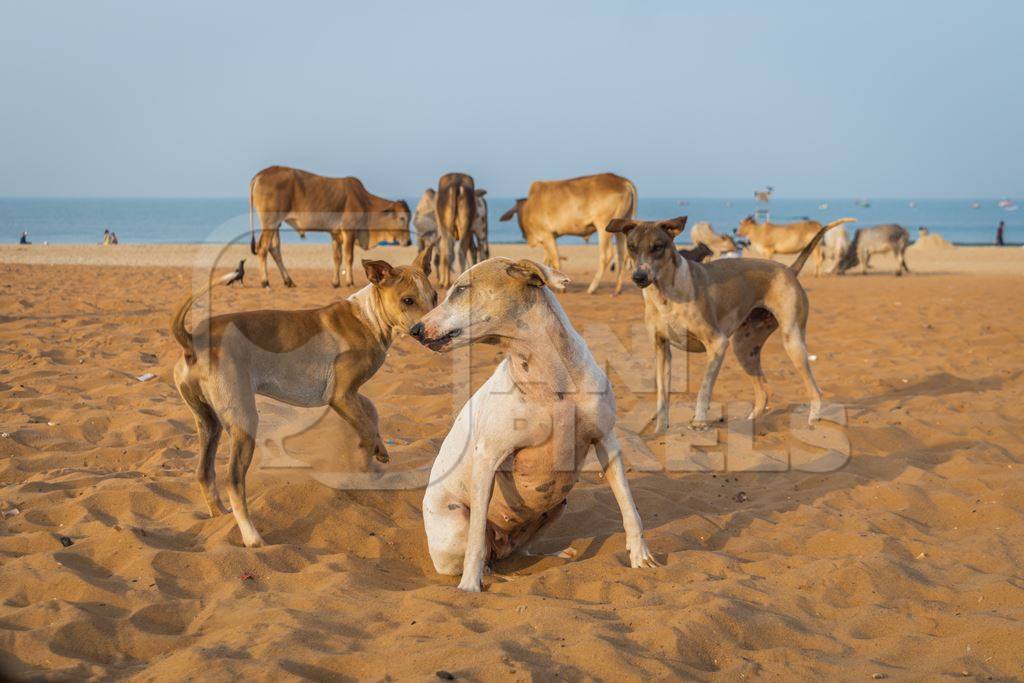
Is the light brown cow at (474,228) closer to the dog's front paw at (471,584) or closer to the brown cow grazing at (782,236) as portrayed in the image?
the brown cow grazing at (782,236)

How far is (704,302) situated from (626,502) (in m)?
3.70

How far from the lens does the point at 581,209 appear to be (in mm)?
18500

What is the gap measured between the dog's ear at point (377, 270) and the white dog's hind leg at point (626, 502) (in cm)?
200

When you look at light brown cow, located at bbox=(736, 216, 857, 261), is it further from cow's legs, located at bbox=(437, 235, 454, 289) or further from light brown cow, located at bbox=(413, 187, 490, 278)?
cow's legs, located at bbox=(437, 235, 454, 289)

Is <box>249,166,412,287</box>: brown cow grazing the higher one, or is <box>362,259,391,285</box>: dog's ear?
<box>249,166,412,287</box>: brown cow grazing

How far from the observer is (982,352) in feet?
37.1

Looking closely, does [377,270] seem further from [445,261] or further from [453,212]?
[453,212]

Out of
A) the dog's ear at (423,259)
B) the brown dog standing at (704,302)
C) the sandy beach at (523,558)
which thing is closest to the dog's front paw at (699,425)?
the brown dog standing at (704,302)

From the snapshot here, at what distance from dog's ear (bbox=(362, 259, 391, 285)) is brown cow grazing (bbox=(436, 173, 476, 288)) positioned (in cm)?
1208

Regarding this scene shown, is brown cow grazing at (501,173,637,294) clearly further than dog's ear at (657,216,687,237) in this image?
Yes

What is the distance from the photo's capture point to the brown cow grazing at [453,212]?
59.6ft

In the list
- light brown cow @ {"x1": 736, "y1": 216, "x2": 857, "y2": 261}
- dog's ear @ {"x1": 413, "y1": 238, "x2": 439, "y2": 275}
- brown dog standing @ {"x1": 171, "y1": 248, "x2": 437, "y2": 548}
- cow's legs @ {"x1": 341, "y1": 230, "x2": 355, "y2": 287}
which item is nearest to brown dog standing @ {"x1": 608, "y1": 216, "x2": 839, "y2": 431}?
dog's ear @ {"x1": 413, "y1": 238, "x2": 439, "y2": 275}

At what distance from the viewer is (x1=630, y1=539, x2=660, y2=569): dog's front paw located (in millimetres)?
4656

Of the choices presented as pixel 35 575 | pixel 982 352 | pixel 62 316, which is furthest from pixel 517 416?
pixel 62 316
